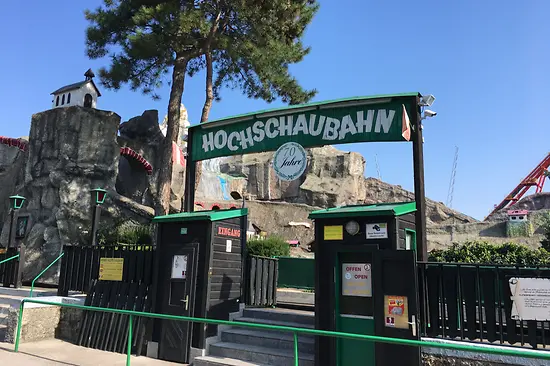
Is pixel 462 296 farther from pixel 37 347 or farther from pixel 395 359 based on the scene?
pixel 37 347

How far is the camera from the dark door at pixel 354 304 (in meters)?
5.96

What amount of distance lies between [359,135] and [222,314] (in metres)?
4.25

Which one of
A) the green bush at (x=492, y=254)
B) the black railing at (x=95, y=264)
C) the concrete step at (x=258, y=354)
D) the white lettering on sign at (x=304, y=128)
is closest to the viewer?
the concrete step at (x=258, y=354)

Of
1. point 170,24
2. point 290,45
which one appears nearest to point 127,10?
point 170,24

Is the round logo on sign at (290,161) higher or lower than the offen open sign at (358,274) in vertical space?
higher

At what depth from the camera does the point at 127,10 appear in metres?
19.5

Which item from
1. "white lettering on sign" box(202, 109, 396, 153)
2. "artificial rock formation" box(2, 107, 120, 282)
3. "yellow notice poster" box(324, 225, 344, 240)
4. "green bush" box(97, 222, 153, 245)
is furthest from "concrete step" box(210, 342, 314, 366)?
"artificial rock formation" box(2, 107, 120, 282)

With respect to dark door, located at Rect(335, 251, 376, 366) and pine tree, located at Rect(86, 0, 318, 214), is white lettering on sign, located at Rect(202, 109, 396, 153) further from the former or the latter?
pine tree, located at Rect(86, 0, 318, 214)

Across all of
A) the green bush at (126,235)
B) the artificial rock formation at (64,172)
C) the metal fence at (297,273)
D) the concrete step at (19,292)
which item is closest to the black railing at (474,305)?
the metal fence at (297,273)

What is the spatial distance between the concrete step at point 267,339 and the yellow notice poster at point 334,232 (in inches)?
70.3

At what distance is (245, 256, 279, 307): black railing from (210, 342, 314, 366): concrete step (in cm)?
155

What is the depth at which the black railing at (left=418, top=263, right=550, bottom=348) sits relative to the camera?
5.27 metres

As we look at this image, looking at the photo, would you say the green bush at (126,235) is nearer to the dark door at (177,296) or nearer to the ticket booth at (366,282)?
the dark door at (177,296)

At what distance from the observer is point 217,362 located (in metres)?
6.78
